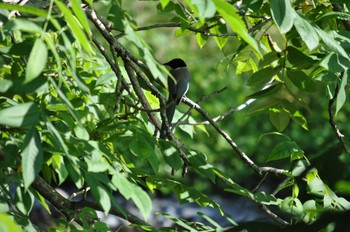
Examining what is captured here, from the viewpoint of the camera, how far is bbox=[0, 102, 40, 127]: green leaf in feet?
6.90

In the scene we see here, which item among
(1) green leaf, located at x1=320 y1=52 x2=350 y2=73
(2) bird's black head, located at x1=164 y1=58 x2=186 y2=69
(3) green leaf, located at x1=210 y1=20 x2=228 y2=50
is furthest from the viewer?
(2) bird's black head, located at x1=164 y1=58 x2=186 y2=69

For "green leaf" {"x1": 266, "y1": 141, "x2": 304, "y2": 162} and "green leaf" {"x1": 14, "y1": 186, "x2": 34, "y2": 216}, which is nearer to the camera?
"green leaf" {"x1": 14, "y1": 186, "x2": 34, "y2": 216}

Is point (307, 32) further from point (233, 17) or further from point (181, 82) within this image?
point (181, 82)

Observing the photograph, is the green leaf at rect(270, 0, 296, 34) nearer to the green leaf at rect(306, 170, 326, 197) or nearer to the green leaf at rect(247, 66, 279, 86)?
the green leaf at rect(306, 170, 326, 197)

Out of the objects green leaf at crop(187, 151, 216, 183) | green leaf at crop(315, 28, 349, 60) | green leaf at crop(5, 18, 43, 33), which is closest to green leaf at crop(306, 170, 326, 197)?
green leaf at crop(187, 151, 216, 183)

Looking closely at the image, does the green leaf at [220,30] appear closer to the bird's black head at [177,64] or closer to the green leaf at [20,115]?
the bird's black head at [177,64]

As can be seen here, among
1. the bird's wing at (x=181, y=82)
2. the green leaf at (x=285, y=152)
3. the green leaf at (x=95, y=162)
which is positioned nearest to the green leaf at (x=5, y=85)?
the green leaf at (x=95, y=162)

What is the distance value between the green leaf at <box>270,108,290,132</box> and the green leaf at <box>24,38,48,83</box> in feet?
6.41

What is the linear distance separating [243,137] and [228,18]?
852 centimetres

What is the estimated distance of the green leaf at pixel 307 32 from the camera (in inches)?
107

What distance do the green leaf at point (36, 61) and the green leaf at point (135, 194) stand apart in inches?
20.0

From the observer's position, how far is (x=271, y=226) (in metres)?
1.14

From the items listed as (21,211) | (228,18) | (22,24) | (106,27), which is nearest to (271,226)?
(22,24)

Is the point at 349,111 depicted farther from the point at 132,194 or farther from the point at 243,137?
the point at 132,194
